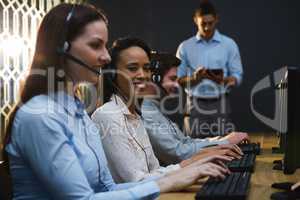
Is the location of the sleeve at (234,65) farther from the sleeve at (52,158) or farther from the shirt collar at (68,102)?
the sleeve at (52,158)

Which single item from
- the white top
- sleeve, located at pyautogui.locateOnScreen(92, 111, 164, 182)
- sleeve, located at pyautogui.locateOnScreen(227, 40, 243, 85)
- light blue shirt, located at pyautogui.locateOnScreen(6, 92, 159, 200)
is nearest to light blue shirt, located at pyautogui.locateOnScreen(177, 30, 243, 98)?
sleeve, located at pyautogui.locateOnScreen(227, 40, 243, 85)

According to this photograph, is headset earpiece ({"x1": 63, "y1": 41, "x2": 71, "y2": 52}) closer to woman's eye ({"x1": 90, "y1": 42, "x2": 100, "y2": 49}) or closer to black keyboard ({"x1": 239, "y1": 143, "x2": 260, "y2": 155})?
A: woman's eye ({"x1": 90, "y1": 42, "x2": 100, "y2": 49})

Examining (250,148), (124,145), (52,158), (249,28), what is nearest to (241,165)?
(124,145)

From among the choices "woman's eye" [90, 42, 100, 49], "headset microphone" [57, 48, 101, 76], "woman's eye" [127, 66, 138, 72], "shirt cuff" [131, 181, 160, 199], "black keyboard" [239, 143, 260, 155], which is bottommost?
"black keyboard" [239, 143, 260, 155]

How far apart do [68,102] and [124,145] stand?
47cm

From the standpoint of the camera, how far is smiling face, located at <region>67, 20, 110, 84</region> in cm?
153

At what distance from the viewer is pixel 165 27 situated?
6488mm

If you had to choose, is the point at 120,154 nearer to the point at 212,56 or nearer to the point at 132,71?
the point at 132,71

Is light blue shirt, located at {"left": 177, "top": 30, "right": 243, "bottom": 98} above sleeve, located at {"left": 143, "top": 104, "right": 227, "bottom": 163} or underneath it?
above

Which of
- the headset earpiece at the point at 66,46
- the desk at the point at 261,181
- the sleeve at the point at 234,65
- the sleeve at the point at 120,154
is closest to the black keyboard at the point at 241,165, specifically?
the desk at the point at 261,181

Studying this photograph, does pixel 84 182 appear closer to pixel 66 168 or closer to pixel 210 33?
pixel 66 168

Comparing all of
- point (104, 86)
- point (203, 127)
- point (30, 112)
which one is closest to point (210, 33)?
point (203, 127)

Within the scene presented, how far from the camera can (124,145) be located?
6.44 ft

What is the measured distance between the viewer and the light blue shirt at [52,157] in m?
1.32
